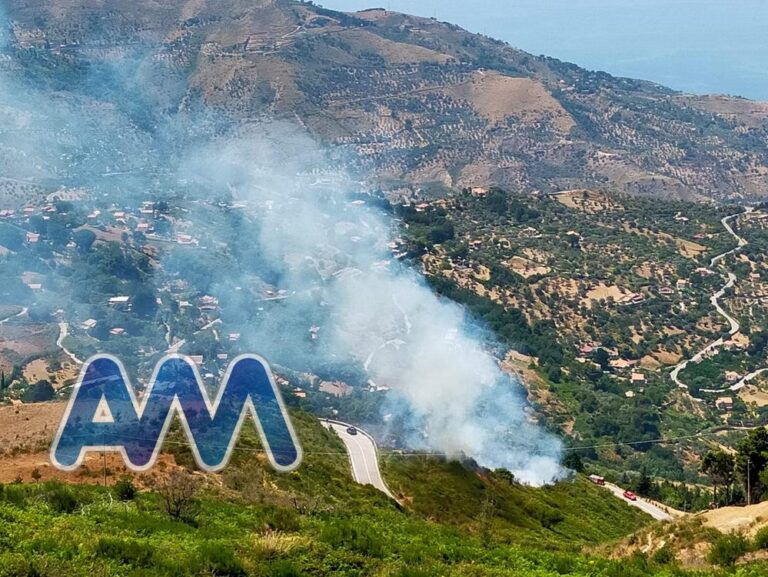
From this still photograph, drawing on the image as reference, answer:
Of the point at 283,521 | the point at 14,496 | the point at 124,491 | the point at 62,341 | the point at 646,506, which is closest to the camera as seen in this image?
the point at 14,496

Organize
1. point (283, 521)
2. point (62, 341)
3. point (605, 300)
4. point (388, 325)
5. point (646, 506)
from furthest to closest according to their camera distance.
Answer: point (605, 300) < point (388, 325) < point (62, 341) < point (646, 506) < point (283, 521)

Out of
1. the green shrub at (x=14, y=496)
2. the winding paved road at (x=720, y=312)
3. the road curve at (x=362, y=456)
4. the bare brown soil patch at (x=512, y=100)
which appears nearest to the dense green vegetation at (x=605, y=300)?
the winding paved road at (x=720, y=312)

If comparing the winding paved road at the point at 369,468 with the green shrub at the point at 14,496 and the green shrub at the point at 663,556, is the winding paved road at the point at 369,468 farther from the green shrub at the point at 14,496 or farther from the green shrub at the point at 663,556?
the green shrub at the point at 14,496

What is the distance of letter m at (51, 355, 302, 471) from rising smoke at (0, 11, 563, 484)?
6823 mm

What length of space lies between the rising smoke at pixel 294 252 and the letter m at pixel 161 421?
6.82 metres

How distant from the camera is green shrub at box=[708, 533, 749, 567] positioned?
12.9m

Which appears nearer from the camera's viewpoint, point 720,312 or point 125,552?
point 125,552

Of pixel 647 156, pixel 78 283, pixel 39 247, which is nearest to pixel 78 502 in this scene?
pixel 78 283

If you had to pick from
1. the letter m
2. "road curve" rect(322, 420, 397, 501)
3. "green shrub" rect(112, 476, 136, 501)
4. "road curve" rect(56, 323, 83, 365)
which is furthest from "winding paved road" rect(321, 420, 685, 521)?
"road curve" rect(56, 323, 83, 365)

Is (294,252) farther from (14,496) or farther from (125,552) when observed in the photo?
(125,552)

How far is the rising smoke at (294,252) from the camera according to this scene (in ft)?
123

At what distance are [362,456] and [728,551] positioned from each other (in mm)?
17261

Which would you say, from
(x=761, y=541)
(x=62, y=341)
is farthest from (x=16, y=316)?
(x=761, y=541)

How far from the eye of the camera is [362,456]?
2902cm
